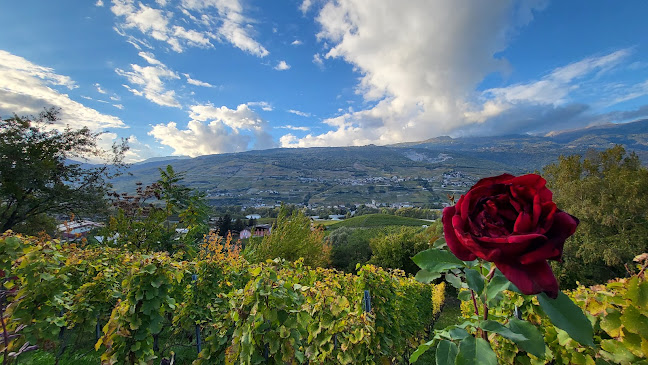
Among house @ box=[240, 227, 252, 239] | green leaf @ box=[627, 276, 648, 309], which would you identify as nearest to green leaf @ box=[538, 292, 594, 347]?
green leaf @ box=[627, 276, 648, 309]

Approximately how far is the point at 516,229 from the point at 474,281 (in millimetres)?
251

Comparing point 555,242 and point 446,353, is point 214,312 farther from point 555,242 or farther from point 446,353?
point 555,242

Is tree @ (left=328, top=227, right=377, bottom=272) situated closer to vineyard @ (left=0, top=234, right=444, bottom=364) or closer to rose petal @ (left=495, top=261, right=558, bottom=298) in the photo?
vineyard @ (left=0, top=234, right=444, bottom=364)

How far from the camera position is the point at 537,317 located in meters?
2.17

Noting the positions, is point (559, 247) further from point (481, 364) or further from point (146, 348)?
point (146, 348)

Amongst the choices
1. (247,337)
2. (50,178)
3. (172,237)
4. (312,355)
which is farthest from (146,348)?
(50,178)

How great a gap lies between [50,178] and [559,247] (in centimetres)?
2185

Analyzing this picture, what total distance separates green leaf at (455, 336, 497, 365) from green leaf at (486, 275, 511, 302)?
12 centimetres

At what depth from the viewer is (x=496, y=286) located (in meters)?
0.75

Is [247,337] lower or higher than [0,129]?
lower

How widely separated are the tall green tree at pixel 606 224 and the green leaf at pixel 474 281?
21.5 meters

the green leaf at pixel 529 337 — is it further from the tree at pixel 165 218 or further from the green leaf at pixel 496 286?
the tree at pixel 165 218

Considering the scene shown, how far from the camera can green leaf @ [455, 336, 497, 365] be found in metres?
0.67

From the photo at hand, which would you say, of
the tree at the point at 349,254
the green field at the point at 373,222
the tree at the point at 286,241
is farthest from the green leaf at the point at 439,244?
the green field at the point at 373,222
